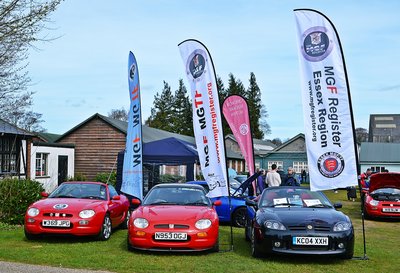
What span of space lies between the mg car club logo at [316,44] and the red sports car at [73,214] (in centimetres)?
539

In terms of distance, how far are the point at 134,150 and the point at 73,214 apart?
9.32ft

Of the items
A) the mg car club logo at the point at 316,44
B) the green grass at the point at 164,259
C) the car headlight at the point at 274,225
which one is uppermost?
the mg car club logo at the point at 316,44

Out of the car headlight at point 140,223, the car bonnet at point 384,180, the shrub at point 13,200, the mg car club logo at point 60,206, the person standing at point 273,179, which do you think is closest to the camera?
the car headlight at point 140,223

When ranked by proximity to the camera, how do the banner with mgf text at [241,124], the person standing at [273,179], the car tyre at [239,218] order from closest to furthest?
the car tyre at [239,218] < the person standing at [273,179] < the banner with mgf text at [241,124]

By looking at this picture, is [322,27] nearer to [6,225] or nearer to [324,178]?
[324,178]

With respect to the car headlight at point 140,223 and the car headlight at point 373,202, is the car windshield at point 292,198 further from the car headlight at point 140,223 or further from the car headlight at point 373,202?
the car headlight at point 373,202

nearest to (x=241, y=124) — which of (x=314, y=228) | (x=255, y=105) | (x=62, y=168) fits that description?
(x=314, y=228)

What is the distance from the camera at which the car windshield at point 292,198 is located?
9039 millimetres

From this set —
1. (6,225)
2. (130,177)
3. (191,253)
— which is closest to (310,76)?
(191,253)

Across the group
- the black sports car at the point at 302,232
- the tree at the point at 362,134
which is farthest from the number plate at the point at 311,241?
the tree at the point at 362,134

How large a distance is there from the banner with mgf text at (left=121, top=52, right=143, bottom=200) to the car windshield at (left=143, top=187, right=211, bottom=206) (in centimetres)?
169

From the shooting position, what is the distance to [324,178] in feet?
28.5

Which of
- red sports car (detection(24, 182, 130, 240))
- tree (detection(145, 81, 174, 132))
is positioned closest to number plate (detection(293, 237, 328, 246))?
red sports car (detection(24, 182, 130, 240))

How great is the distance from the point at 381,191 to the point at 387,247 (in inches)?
275
